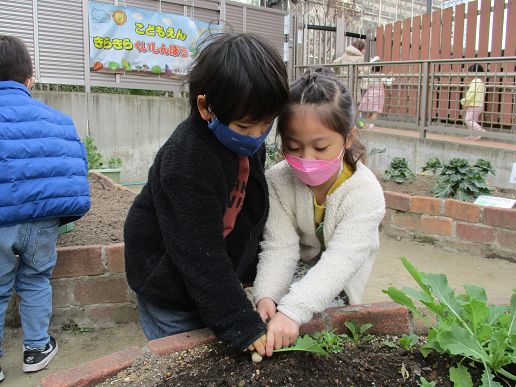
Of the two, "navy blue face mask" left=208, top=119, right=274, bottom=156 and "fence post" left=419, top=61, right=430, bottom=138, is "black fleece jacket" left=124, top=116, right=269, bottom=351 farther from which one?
"fence post" left=419, top=61, right=430, bottom=138

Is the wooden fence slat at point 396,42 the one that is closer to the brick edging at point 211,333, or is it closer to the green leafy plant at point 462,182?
the green leafy plant at point 462,182

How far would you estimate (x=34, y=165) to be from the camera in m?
2.12

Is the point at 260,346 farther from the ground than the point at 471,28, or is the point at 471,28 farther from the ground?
the point at 471,28

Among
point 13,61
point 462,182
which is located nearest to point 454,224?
point 462,182

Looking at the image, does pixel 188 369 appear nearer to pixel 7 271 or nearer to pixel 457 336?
pixel 457 336

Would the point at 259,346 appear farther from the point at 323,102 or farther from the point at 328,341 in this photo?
the point at 323,102

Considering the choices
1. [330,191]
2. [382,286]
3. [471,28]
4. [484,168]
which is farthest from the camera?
[471,28]

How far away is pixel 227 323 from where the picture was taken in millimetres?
1268

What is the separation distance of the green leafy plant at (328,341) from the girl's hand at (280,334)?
0.38 ft

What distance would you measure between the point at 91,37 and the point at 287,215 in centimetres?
656

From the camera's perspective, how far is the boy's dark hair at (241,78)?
1274 millimetres

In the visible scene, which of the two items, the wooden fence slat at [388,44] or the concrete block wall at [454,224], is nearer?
the concrete block wall at [454,224]

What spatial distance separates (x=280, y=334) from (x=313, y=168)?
619mm

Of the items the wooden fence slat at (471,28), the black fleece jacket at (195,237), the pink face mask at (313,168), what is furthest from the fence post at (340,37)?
the black fleece jacket at (195,237)
